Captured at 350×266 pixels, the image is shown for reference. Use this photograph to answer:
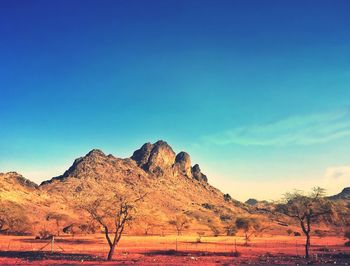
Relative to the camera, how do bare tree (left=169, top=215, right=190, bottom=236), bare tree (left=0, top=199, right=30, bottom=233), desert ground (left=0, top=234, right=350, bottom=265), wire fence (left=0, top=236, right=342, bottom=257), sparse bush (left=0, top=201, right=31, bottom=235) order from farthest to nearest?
1. bare tree (left=169, top=215, right=190, bottom=236)
2. bare tree (left=0, top=199, right=30, bottom=233)
3. sparse bush (left=0, top=201, right=31, bottom=235)
4. wire fence (left=0, top=236, right=342, bottom=257)
5. desert ground (left=0, top=234, right=350, bottom=265)

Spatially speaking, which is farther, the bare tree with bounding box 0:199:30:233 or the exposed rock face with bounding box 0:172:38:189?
the exposed rock face with bounding box 0:172:38:189

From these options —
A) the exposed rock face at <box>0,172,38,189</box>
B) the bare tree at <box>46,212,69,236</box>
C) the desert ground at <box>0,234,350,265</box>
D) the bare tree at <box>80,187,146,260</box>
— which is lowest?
the desert ground at <box>0,234,350,265</box>

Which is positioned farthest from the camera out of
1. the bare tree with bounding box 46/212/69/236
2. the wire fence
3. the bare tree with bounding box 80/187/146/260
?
the bare tree with bounding box 46/212/69/236

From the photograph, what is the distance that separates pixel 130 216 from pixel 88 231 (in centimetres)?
7434

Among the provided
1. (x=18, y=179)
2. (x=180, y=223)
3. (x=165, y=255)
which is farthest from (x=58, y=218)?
(x=165, y=255)

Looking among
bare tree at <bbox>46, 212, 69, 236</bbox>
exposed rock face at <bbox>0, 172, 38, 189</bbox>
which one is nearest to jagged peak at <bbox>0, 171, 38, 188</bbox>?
exposed rock face at <bbox>0, 172, 38, 189</bbox>

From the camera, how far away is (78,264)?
129 feet

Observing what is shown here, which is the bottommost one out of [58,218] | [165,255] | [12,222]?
[165,255]

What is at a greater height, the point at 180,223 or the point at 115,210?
the point at 180,223

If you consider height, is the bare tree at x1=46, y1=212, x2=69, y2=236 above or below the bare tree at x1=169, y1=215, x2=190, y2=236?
above

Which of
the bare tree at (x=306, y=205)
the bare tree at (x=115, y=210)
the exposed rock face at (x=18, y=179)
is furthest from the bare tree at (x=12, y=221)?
the bare tree at (x=306, y=205)

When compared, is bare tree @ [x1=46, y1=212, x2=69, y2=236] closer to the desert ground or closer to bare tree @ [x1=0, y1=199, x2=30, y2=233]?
bare tree @ [x1=0, y1=199, x2=30, y2=233]

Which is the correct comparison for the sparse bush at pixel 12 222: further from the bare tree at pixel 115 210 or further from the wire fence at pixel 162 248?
the bare tree at pixel 115 210

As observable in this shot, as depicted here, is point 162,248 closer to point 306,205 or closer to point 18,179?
point 306,205
